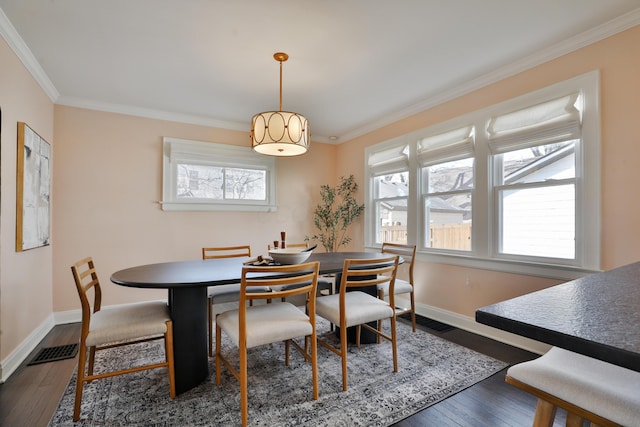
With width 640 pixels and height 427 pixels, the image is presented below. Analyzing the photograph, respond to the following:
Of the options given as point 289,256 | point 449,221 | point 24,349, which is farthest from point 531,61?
point 24,349

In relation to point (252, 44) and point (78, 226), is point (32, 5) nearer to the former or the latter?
point (252, 44)

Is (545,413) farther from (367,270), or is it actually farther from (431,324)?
(431,324)

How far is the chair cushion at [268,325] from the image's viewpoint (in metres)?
1.81

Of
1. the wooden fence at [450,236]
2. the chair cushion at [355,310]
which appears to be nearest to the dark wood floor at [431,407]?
the chair cushion at [355,310]

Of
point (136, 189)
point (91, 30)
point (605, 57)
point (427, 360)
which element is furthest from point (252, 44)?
point (427, 360)

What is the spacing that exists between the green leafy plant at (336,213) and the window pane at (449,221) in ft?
3.88

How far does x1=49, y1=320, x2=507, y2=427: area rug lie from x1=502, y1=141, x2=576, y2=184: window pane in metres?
1.61

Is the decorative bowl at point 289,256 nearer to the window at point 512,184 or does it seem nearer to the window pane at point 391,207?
the window at point 512,184

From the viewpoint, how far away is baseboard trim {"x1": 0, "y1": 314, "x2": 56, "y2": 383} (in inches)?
88.0

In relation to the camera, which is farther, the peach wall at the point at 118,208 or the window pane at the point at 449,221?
the peach wall at the point at 118,208

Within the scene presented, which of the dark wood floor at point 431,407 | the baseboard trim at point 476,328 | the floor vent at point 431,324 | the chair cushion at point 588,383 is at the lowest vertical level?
the dark wood floor at point 431,407

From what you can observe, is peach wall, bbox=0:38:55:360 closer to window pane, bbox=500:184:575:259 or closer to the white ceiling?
the white ceiling

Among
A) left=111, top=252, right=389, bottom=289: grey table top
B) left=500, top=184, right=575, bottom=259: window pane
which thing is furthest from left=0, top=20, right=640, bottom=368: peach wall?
left=111, top=252, right=389, bottom=289: grey table top

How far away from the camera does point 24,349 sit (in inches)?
100
